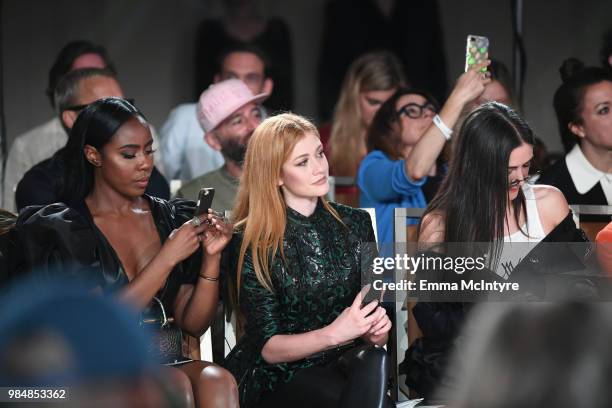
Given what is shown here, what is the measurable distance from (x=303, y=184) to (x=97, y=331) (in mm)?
2109

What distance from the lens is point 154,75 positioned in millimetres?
5418

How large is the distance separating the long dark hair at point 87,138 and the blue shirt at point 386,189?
1.09 m

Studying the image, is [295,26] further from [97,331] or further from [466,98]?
[97,331]

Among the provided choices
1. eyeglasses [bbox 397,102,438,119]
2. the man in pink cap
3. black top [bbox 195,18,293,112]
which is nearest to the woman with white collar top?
eyeglasses [bbox 397,102,438,119]

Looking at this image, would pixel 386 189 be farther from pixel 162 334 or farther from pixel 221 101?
pixel 162 334

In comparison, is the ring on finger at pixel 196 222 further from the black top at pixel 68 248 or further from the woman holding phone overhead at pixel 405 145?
the woman holding phone overhead at pixel 405 145

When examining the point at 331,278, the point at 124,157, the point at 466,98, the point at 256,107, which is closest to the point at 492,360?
the point at 331,278

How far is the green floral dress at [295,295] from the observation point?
8.24 feet

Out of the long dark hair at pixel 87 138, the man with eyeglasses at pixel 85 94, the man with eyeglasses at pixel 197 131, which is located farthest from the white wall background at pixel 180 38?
the long dark hair at pixel 87 138

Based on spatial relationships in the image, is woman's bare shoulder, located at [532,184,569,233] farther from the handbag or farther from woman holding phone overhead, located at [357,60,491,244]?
the handbag

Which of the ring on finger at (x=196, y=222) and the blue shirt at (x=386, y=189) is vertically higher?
the blue shirt at (x=386, y=189)

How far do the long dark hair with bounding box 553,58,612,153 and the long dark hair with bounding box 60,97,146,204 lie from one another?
1.66m

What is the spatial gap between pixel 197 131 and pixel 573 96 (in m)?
1.87

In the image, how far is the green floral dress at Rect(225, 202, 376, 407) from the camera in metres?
2.51
